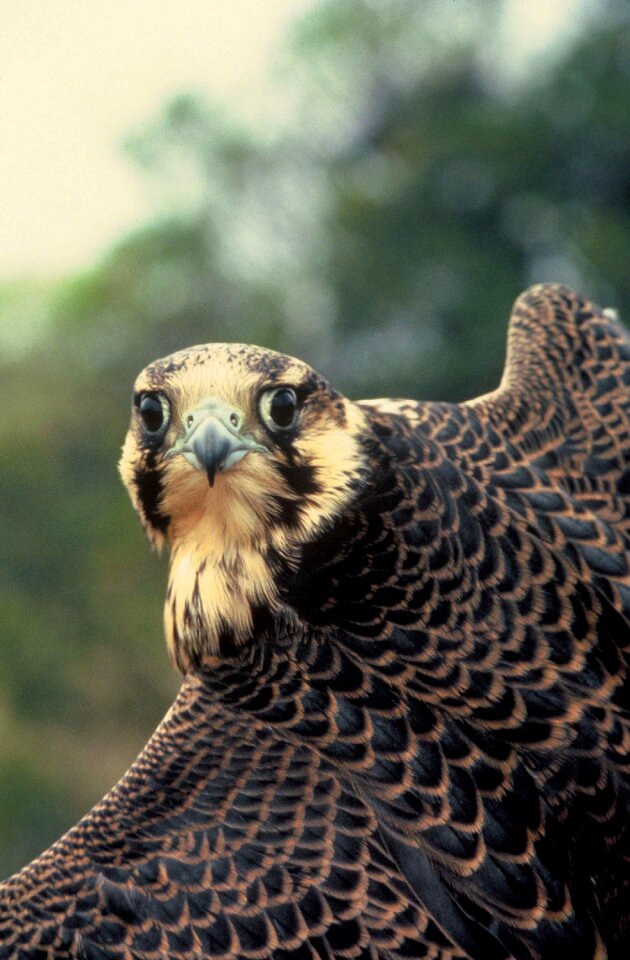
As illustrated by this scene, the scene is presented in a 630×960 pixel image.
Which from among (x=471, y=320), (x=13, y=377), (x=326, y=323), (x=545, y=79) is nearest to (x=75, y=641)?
(x=13, y=377)

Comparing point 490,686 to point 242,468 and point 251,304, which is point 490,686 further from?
point 251,304

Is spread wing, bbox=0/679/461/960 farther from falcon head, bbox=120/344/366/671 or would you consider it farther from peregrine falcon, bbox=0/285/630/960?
falcon head, bbox=120/344/366/671

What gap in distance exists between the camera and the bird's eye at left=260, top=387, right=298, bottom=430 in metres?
2.84

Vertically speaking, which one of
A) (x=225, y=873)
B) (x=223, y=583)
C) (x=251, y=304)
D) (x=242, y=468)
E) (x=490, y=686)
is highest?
(x=251, y=304)

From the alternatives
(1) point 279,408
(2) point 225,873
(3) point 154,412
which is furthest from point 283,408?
(2) point 225,873

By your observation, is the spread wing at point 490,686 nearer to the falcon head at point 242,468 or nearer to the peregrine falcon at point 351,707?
the peregrine falcon at point 351,707

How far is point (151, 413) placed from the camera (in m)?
2.94

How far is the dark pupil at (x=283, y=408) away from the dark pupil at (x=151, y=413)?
0.29 meters

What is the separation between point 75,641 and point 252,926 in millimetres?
13270

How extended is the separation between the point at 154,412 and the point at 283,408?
331 millimetres

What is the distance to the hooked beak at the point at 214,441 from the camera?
2682 mm

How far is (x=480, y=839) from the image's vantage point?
8.11ft

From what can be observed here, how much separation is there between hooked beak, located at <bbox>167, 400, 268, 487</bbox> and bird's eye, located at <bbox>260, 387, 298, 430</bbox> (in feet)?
0.23

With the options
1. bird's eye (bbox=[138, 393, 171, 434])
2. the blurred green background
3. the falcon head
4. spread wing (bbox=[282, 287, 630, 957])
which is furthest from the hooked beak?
the blurred green background
